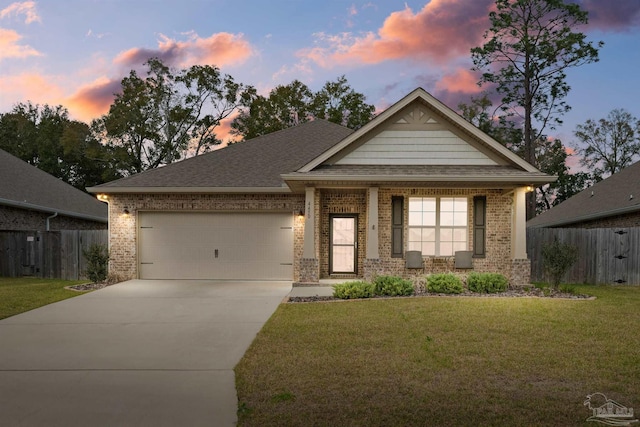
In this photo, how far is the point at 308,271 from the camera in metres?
12.8

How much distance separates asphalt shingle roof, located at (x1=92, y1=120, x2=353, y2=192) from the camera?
48.4 ft

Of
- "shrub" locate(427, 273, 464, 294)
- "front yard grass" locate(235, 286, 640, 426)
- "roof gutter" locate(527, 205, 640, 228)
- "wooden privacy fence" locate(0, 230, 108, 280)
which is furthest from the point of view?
"wooden privacy fence" locate(0, 230, 108, 280)

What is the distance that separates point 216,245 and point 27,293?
515 cm

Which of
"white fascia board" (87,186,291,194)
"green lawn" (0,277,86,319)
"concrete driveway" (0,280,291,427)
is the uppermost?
"white fascia board" (87,186,291,194)

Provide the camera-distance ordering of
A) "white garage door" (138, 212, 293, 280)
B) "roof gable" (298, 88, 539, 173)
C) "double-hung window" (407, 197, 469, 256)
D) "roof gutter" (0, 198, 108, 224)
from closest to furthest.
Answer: "roof gable" (298, 88, 539, 173) < "double-hung window" (407, 197, 469, 256) < "white garage door" (138, 212, 293, 280) < "roof gutter" (0, 198, 108, 224)

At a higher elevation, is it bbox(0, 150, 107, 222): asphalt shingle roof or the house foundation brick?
bbox(0, 150, 107, 222): asphalt shingle roof

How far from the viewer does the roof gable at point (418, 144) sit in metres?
13.4

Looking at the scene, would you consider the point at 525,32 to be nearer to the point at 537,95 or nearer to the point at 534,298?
the point at 537,95

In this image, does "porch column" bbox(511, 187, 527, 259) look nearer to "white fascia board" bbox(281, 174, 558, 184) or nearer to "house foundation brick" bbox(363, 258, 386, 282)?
"white fascia board" bbox(281, 174, 558, 184)

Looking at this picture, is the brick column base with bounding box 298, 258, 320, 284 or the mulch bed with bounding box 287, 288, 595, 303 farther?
the brick column base with bounding box 298, 258, 320, 284

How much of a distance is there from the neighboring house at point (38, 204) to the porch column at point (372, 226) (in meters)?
12.8

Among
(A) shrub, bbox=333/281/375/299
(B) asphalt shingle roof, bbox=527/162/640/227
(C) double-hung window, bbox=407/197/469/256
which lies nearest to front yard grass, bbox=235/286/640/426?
(A) shrub, bbox=333/281/375/299

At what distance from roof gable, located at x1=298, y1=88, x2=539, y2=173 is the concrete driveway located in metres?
5.02

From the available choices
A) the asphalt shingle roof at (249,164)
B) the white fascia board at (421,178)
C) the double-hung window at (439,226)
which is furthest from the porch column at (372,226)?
the asphalt shingle roof at (249,164)
